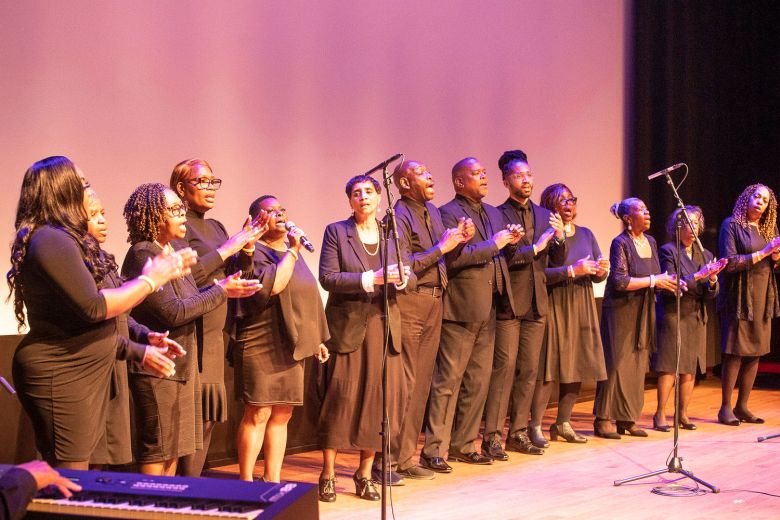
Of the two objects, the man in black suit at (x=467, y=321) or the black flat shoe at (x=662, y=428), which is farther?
the black flat shoe at (x=662, y=428)

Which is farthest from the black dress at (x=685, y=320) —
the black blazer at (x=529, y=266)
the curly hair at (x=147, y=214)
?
the curly hair at (x=147, y=214)

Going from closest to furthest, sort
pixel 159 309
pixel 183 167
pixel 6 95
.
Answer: pixel 159 309
pixel 183 167
pixel 6 95

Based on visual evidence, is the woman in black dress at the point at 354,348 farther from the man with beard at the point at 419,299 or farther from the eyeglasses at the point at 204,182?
the eyeglasses at the point at 204,182

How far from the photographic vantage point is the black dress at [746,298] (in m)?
7.34

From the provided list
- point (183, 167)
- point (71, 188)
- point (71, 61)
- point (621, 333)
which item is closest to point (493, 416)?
→ point (621, 333)

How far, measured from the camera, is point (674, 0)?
9.55 m

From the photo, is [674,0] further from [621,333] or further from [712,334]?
[621,333]

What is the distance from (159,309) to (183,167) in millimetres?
858

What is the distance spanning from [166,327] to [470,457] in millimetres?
2664

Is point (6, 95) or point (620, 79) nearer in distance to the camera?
point (6, 95)

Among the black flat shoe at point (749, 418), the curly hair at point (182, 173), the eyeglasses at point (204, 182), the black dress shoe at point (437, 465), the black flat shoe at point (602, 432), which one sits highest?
the curly hair at point (182, 173)

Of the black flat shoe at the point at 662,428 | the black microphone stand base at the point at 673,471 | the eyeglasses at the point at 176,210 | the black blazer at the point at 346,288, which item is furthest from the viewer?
the black flat shoe at the point at 662,428

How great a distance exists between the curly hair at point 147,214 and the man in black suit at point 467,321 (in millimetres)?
2215

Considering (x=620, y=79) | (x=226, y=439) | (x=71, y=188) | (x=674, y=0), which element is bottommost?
(x=226, y=439)
